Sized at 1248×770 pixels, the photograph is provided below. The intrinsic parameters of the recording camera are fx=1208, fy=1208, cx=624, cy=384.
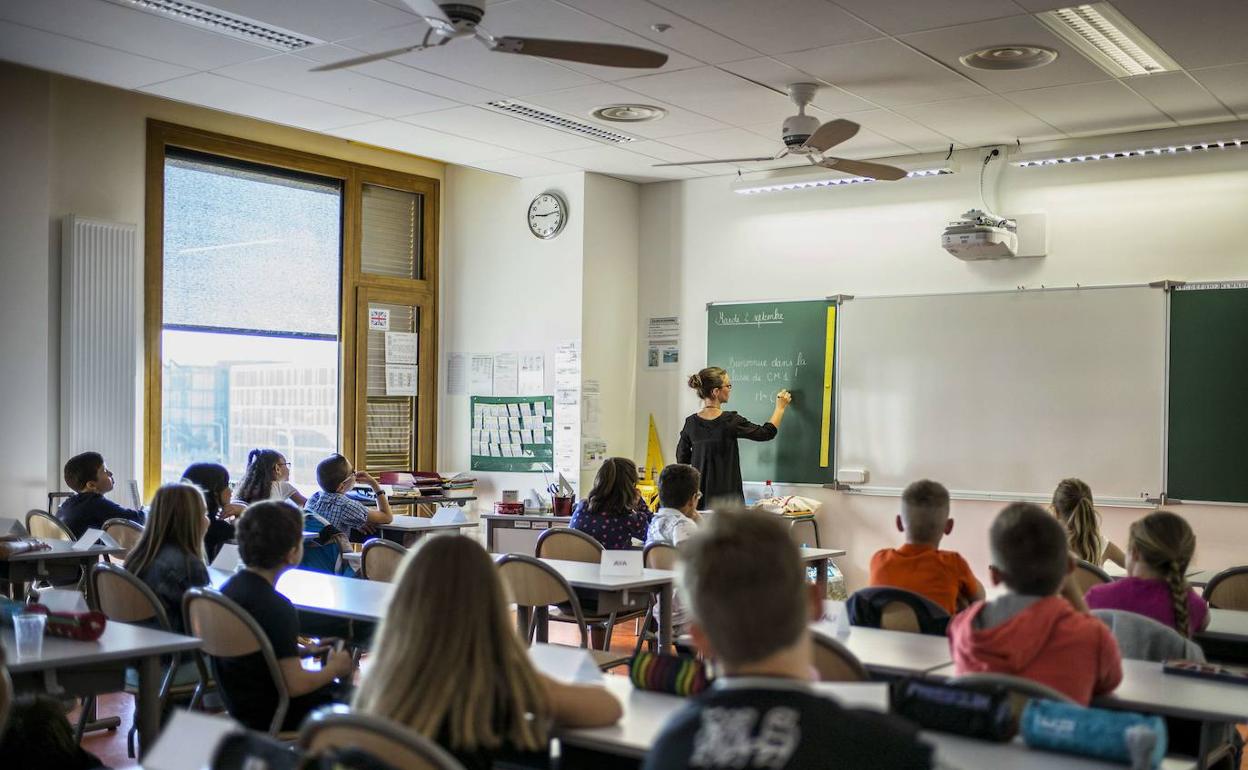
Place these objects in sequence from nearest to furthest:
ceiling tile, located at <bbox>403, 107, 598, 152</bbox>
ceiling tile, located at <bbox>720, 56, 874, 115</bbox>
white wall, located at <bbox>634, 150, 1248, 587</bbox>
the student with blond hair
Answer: the student with blond hair < ceiling tile, located at <bbox>720, 56, 874, 115</bbox> < white wall, located at <bbox>634, 150, 1248, 587</bbox> < ceiling tile, located at <bbox>403, 107, 598, 152</bbox>

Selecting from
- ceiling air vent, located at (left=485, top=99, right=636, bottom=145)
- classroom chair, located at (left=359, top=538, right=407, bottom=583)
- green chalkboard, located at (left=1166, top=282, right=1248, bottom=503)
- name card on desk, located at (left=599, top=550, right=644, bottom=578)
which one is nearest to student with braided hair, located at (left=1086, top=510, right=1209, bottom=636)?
name card on desk, located at (left=599, top=550, right=644, bottom=578)

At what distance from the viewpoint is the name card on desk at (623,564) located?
496 centimetres

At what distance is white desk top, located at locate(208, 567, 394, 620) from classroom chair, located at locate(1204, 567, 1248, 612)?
317cm

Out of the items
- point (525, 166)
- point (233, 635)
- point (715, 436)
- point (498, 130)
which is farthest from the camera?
point (525, 166)

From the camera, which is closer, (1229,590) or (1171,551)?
(1171,551)

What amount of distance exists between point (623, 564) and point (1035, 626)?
2.51 meters

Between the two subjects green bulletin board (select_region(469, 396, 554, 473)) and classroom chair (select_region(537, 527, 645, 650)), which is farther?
green bulletin board (select_region(469, 396, 554, 473))

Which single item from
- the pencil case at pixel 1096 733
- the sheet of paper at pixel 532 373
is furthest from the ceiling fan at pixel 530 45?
the sheet of paper at pixel 532 373

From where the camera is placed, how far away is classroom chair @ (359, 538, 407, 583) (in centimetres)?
507

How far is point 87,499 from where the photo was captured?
616 centimetres

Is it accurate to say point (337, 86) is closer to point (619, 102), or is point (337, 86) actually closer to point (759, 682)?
point (619, 102)

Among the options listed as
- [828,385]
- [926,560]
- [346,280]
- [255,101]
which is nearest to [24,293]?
[255,101]

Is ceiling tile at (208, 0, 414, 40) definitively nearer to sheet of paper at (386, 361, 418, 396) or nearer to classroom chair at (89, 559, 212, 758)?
classroom chair at (89, 559, 212, 758)

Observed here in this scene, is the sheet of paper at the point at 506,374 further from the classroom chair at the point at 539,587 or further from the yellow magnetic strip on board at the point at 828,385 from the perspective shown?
the classroom chair at the point at 539,587
